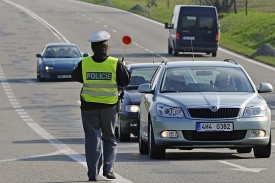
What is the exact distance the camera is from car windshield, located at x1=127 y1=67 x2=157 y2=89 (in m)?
20.4

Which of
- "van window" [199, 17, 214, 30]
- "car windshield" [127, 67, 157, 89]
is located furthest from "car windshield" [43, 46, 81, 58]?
"car windshield" [127, 67, 157, 89]

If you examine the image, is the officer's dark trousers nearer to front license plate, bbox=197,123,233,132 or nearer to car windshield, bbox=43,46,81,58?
front license plate, bbox=197,123,233,132

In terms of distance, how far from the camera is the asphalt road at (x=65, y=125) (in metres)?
12.9

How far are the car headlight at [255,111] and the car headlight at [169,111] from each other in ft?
2.82

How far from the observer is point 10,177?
12609 mm

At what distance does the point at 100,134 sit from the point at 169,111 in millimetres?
2442

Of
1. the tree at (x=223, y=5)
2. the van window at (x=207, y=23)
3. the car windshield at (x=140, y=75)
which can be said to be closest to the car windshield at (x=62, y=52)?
the van window at (x=207, y=23)

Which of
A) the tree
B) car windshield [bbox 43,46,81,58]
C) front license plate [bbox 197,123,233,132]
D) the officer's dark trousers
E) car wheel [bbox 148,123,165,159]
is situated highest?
the officer's dark trousers

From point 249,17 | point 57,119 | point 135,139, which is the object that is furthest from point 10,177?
point 249,17

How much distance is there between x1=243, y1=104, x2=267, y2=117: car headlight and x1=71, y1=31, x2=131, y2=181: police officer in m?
2.70

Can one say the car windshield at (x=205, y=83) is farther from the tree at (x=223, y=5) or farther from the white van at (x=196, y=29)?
the tree at (x=223, y=5)

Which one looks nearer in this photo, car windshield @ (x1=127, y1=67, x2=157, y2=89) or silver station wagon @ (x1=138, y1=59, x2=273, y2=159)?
silver station wagon @ (x1=138, y1=59, x2=273, y2=159)

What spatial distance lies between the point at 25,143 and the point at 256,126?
5136 mm

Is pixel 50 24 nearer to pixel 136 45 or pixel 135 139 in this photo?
pixel 136 45
